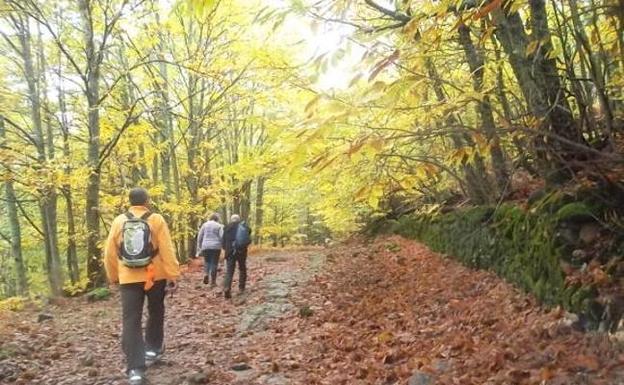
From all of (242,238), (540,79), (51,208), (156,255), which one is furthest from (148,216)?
(51,208)

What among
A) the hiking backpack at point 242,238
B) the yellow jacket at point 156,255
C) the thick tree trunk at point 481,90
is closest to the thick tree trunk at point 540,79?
the thick tree trunk at point 481,90

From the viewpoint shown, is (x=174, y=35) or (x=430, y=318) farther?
(x=174, y=35)

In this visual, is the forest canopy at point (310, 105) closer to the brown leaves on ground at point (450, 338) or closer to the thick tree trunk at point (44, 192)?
the thick tree trunk at point (44, 192)

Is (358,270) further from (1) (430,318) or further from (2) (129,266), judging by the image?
(2) (129,266)

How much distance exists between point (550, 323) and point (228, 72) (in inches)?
579

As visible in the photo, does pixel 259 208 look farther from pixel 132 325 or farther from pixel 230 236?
pixel 132 325

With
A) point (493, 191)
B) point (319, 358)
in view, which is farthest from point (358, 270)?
point (319, 358)

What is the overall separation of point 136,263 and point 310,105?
3.39m

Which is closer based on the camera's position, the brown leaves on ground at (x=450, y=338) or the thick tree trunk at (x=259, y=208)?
the brown leaves on ground at (x=450, y=338)

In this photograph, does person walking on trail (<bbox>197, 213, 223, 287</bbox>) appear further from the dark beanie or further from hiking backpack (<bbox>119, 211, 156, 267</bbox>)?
hiking backpack (<bbox>119, 211, 156, 267</bbox>)

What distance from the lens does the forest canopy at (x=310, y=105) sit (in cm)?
348

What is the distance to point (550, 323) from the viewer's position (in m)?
5.04

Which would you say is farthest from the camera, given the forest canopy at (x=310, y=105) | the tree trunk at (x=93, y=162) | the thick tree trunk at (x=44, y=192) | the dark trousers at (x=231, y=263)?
the thick tree trunk at (x=44, y=192)

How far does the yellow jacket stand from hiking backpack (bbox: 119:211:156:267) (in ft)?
0.24
